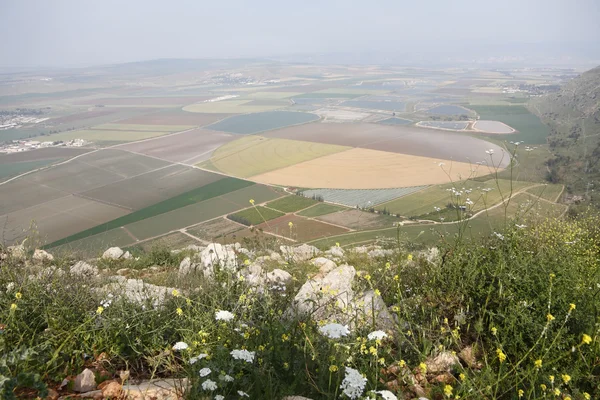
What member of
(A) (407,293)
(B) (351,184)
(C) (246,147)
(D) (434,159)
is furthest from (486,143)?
(A) (407,293)

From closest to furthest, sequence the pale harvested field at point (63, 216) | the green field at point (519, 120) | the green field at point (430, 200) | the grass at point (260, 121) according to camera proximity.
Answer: the pale harvested field at point (63, 216)
the green field at point (430, 200)
the green field at point (519, 120)
the grass at point (260, 121)

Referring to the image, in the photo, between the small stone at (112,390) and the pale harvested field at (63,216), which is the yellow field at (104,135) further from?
the small stone at (112,390)

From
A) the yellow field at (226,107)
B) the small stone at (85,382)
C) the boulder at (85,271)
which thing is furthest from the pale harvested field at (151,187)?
the yellow field at (226,107)

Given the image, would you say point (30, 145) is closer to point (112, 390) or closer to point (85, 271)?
point (85, 271)

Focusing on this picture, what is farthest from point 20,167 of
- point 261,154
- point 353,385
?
point 353,385

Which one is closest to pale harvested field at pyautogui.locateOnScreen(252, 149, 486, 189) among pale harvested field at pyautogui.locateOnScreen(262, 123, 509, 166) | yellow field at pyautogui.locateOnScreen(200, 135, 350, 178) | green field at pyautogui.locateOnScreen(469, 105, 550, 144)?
yellow field at pyautogui.locateOnScreen(200, 135, 350, 178)

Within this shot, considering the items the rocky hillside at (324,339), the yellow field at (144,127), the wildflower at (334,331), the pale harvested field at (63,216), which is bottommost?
the pale harvested field at (63,216)

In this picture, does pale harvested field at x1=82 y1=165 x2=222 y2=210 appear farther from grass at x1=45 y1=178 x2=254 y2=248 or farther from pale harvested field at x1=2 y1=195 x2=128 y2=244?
pale harvested field at x1=2 y1=195 x2=128 y2=244
